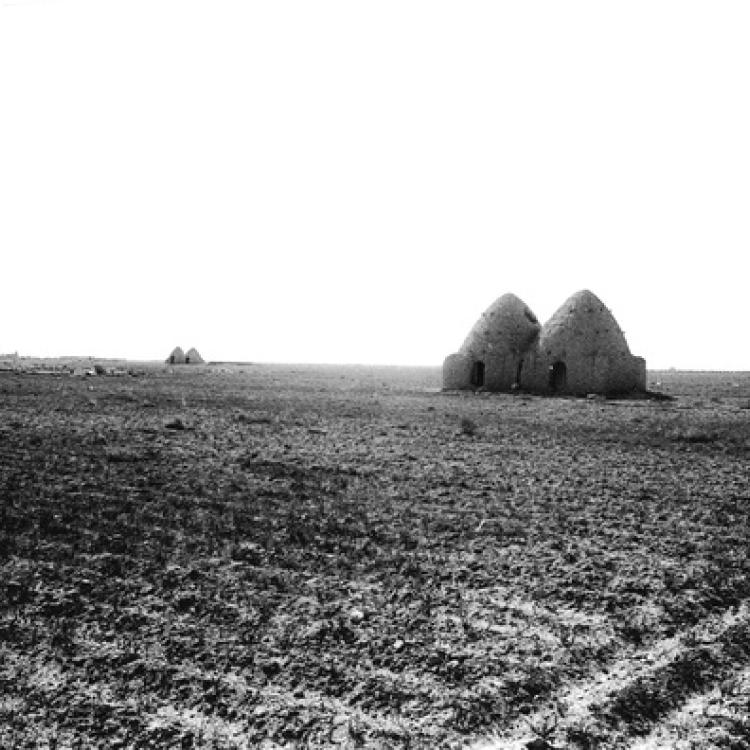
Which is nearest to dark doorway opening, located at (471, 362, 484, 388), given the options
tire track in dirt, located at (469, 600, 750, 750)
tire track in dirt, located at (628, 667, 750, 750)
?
tire track in dirt, located at (469, 600, 750, 750)

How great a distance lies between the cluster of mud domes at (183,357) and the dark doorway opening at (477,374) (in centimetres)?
5273

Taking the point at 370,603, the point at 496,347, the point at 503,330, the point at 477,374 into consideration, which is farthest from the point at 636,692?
the point at 477,374

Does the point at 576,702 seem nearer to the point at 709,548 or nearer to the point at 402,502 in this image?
the point at 709,548

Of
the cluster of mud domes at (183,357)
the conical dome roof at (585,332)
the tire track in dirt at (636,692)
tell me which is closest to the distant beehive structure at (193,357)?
the cluster of mud domes at (183,357)

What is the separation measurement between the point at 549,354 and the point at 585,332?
5.78 feet

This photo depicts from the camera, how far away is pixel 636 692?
3.70m

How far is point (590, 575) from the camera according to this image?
553cm

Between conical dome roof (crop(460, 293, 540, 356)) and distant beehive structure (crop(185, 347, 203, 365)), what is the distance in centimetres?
5335

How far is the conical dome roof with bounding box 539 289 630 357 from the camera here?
2730 cm

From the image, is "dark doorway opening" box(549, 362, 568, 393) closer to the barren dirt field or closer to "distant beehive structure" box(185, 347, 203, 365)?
the barren dirt field

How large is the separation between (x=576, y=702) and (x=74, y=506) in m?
5.92

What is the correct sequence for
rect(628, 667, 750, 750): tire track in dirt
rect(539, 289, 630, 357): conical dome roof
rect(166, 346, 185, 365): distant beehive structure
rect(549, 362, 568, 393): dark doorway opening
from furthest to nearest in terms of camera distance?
rect(166, 346, 185, 365): distant beehive structure
rect(549, 362, 568, 393): dark doorway opening
rect(539, 289, 630, 357): conical dome roof
rect(628, 667, 750, 750): tire track in dirt

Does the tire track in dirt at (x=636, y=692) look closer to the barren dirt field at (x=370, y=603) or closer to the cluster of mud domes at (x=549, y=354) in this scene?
the barren dirt field at (x=370, y=603)

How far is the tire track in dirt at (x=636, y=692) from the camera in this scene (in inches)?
130
